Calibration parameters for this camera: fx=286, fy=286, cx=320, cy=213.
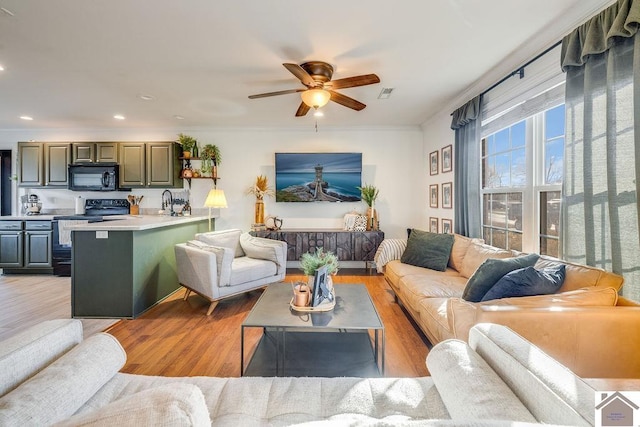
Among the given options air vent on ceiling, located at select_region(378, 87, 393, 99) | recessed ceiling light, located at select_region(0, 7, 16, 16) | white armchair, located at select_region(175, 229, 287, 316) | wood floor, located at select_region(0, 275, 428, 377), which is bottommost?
wood floor, located at select_region(0, 275, 428, 377)

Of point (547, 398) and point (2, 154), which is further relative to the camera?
point (2, 154)

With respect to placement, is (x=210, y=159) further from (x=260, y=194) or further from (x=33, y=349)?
(x=33, y=349)

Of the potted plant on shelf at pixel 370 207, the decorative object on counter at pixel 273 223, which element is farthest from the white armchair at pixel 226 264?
the potted plant on shelf at pixel 370 207

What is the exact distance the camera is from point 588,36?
1819 mm

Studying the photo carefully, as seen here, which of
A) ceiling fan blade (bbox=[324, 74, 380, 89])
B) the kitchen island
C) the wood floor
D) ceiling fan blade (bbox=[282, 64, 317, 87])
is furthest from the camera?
the kitchen island

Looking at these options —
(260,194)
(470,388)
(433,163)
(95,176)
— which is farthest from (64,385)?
(95,176)

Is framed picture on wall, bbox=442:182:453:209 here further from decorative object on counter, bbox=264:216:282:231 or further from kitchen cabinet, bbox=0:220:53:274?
kitchen cabinet, bbox=0:220:53:274

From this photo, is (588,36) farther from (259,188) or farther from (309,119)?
(259,188)

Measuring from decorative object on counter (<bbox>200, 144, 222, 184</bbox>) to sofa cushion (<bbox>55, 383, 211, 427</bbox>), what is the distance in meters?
4.63

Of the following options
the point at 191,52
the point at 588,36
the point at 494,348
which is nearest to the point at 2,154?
the point at 191,52

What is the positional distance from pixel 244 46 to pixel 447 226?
11.1ft

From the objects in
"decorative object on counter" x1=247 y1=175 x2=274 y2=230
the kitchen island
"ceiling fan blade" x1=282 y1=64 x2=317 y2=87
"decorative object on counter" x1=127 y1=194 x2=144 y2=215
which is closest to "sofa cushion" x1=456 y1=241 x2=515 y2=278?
"ceiling fan blade" x1=282 y1=64 x2=317 y2=87

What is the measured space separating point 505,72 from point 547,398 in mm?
3034

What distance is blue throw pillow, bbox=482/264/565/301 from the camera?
1716mm
